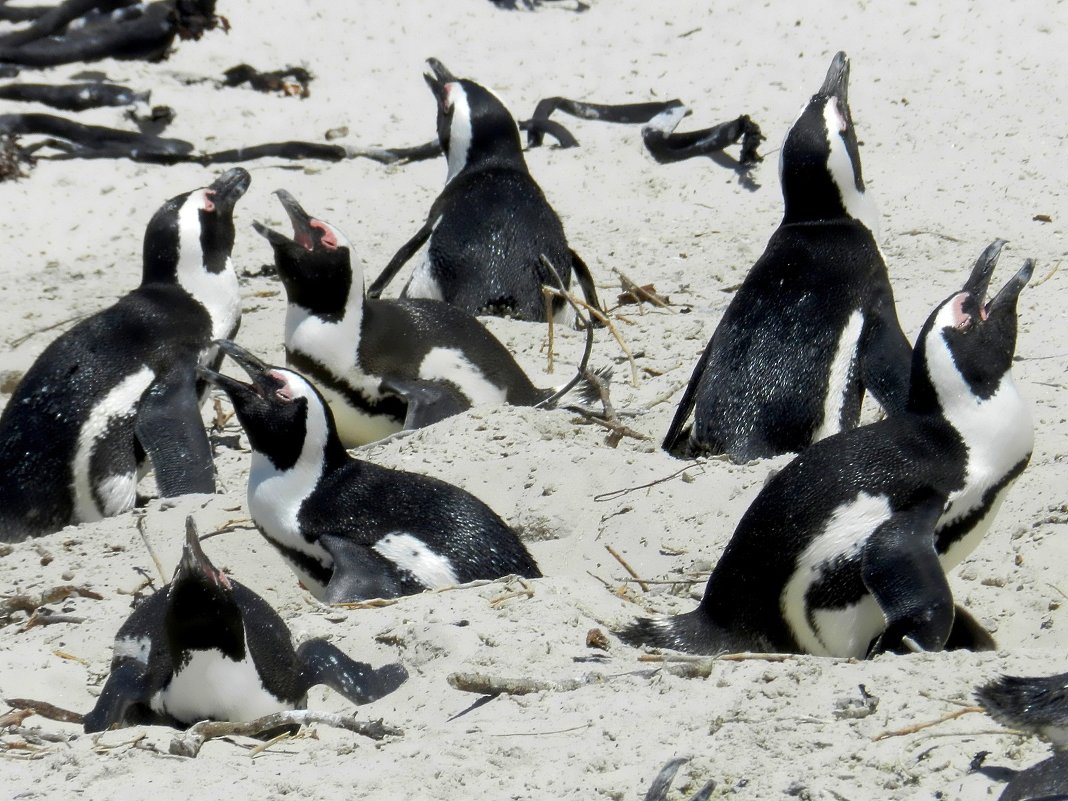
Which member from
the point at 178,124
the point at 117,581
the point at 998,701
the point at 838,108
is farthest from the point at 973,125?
the point at 998,701

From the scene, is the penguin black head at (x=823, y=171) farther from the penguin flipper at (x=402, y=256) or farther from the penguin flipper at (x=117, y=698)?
the penguin flipper at (x=117, y=698)

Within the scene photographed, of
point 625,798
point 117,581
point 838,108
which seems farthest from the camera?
point 838,108

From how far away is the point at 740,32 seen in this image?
901 centimetres

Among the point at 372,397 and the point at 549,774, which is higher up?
the point at 549,774

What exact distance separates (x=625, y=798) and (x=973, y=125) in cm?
583

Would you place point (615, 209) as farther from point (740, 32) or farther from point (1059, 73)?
point (1059, 73)

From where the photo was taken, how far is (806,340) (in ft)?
16.8

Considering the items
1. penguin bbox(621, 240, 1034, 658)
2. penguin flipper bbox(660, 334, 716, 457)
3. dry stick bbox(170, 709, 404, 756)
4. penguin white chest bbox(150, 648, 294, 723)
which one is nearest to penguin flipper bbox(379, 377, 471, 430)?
penguin flipper bbox(660, 334, 716, 457)

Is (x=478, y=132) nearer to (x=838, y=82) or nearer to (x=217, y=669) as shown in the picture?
(x=838, y=82)

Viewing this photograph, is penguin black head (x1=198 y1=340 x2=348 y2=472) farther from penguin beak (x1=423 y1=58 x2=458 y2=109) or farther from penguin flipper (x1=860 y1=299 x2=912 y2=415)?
penguin beak (x1=423 y1=58 x2=458 y2=109)

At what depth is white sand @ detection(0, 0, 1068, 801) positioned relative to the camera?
2885 millimetres

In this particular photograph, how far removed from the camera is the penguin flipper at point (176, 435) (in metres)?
5.45

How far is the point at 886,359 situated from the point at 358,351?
185 cm

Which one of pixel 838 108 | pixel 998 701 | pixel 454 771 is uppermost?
pixel 838 108
